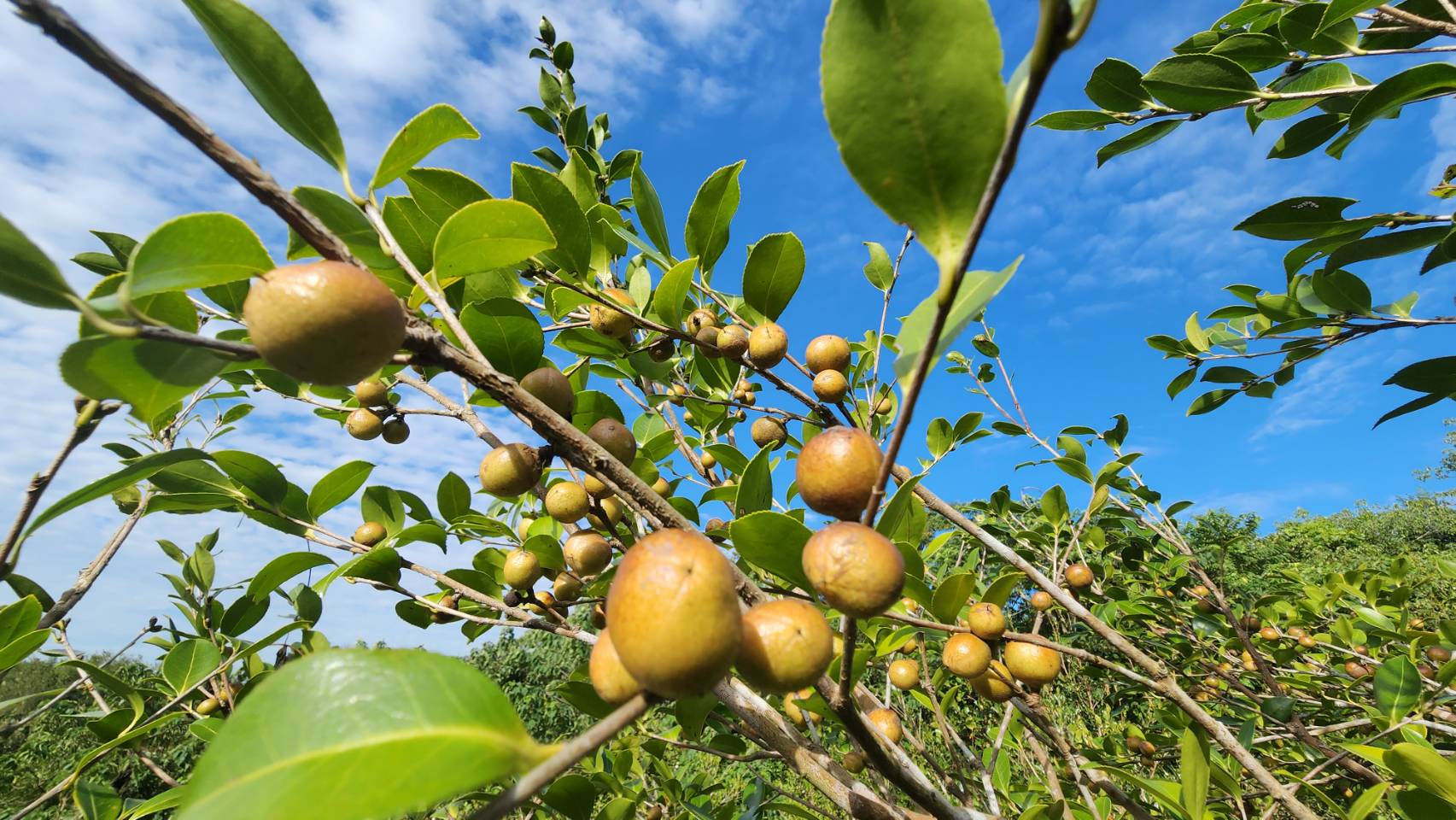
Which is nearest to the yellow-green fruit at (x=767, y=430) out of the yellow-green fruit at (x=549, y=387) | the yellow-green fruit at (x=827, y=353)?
the yellow-green fruit at (x=827, y=353)

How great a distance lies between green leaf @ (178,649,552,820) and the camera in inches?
16.0

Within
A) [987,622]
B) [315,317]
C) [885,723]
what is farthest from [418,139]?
[885,723]

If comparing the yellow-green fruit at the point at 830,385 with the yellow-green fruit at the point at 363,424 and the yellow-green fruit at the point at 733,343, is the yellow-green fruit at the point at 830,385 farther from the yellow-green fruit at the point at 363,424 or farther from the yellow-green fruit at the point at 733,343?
the yellow-green fruit at the point at 363,424

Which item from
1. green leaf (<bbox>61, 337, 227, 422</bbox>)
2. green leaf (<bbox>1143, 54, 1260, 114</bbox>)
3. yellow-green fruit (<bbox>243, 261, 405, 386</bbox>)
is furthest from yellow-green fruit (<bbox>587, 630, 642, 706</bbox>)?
green leaf (<bbox>1143, 54, 1260, 114</bbox>)

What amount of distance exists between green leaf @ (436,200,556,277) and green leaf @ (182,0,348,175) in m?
0.17

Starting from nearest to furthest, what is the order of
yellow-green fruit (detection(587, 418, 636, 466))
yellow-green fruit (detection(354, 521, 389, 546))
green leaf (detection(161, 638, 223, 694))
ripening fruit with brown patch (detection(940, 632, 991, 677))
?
yellow-green fruit (detection(587, 418, 636, 466)) < ripening fruit with brown patch (detection(940, 632, 991, 677)) < yellow-green fruit (detection(354, 521, 389, 546)) < green leaf (detection(161, 638, 223, 694))

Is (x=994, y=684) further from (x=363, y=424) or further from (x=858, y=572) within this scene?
(x=363, y=424)

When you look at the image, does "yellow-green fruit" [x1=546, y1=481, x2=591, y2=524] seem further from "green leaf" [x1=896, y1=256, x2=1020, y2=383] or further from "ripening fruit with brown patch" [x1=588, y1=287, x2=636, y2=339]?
"green leaf" [x1=896, y1=256, x2=1020, y2=383]

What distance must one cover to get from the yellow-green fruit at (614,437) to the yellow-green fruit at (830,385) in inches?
18.0

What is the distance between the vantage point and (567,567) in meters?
1.46

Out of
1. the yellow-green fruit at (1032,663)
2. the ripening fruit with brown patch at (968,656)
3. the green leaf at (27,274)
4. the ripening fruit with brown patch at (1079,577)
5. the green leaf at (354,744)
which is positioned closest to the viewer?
the green leaf at (354,744)

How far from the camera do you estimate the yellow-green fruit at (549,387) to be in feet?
3.34

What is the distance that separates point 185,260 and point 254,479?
3.01 feet

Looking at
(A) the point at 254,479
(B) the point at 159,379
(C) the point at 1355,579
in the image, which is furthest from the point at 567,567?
(C) the point at 1355,579
